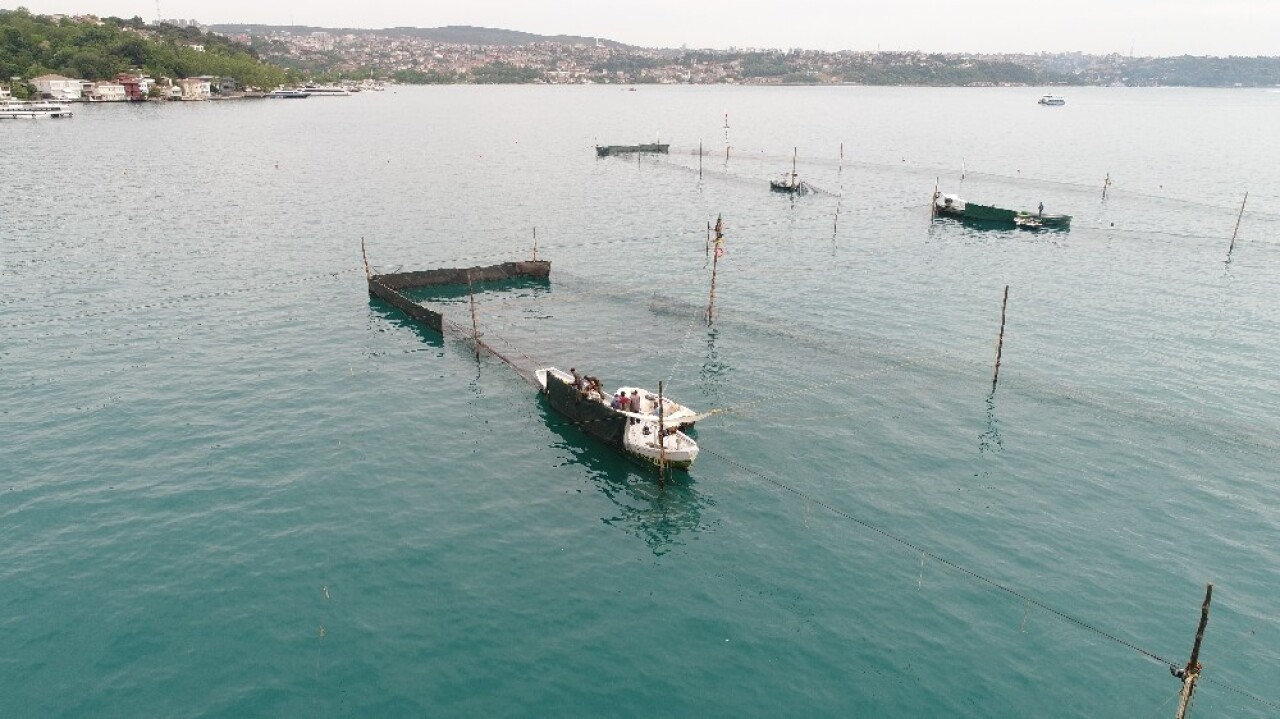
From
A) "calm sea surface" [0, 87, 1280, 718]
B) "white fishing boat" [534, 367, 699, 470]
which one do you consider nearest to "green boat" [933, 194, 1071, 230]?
"calm sea surface" [0, 87, 1280, 718]

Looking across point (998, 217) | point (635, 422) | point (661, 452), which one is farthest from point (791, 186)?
point (661, 452)

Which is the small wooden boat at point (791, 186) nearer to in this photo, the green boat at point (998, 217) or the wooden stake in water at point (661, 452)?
the green boat at point (998, 217)

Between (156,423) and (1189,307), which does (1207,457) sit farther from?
(156,423)

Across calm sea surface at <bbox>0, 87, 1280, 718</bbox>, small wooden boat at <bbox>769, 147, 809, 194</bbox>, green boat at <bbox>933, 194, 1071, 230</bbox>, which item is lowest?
calm sea surface at <bbox>0, 87, 1280, 718</bbox>

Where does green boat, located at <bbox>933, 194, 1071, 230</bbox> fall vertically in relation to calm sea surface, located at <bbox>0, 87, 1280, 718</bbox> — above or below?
above

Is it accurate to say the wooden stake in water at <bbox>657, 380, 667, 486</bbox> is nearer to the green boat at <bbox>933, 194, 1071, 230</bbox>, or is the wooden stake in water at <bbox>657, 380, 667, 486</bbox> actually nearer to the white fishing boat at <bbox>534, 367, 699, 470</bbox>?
the white fishing boat at <bbox>534, 367, 699, 470</bbox>

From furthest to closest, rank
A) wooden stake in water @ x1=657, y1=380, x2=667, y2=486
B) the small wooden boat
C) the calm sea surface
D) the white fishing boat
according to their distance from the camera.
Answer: the small wooden boat < the white fishing boat < wooden stake in water @ x1=657, y1=380, x2=667, y2=486 < the calm sea surface

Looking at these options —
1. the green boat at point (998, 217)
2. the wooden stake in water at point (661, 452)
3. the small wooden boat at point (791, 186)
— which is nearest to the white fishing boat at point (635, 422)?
the wooden stake in water at point (661, 452)

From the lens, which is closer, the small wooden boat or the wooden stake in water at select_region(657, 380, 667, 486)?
the wooden stake in water at select_region(657, 380, 667, 486)
